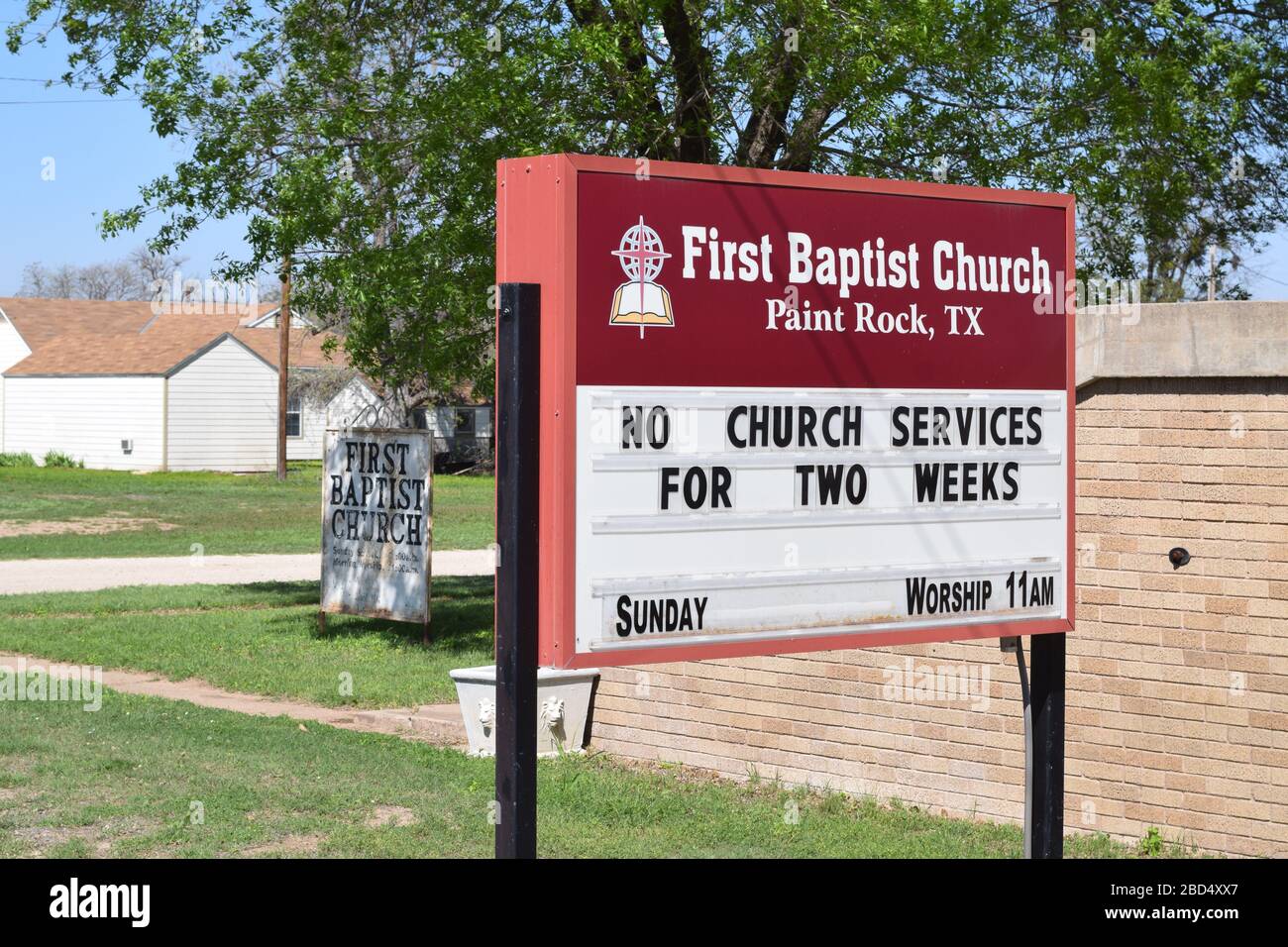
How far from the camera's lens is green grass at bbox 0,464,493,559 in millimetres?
26641

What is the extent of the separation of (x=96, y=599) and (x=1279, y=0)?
1454cm

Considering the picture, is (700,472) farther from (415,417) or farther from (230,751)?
(415,417)

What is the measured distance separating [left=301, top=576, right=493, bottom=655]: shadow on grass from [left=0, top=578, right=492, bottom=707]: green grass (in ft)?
0.04

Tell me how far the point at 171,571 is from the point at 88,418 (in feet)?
95.1

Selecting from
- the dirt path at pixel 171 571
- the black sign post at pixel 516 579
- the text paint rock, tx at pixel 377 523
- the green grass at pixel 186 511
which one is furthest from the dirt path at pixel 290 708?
the green grass at pixel 186 511

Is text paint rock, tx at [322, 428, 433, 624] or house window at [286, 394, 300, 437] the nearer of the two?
text paint rock, tx at [322, 428, 433, 624]

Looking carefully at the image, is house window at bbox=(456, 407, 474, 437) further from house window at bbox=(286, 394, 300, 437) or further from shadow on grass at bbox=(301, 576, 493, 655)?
shadow on grass at bbox=(301, 576, 493, 655)

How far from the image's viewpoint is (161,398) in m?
47.8

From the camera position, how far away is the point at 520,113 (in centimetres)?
1252

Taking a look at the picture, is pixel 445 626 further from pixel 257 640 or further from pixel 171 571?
pixel 171 571

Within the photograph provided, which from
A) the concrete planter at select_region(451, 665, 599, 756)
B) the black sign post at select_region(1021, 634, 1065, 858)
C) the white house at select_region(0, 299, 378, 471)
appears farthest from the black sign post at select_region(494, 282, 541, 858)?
the white house at select_region(0, 299, 378, 471)
